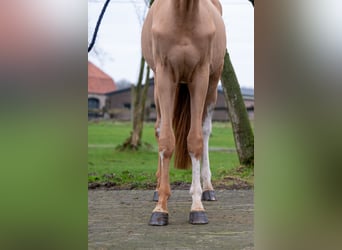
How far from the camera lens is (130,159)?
179 inches

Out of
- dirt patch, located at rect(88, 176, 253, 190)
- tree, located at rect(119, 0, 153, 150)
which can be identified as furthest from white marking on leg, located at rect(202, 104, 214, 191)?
tree, located at rect(119, 0, 153, 150)

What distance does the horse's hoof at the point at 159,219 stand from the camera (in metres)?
2.00

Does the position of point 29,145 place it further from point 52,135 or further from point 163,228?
point 163,228

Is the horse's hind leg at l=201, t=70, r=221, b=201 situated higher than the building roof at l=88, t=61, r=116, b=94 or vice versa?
the building roof at l=88, t=61, r=116, b=94

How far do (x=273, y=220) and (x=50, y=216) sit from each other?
419mm

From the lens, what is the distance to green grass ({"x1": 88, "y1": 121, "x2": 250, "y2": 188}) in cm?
375

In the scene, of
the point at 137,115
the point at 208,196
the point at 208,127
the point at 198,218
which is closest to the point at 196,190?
the point at 198,218

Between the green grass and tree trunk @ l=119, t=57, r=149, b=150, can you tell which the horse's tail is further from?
tree trunk @ l=119, t=57, r=149, b=150

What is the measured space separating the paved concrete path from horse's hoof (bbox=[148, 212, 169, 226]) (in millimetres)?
39

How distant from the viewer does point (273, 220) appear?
79 centimetres

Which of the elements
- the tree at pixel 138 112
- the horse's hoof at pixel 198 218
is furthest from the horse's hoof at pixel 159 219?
the tree at pixel 138 112

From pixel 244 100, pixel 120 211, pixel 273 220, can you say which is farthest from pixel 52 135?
pixel 244 100

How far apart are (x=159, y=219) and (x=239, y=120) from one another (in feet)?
7.09

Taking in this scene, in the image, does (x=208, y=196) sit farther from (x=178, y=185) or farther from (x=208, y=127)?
(x=178, y=185)
